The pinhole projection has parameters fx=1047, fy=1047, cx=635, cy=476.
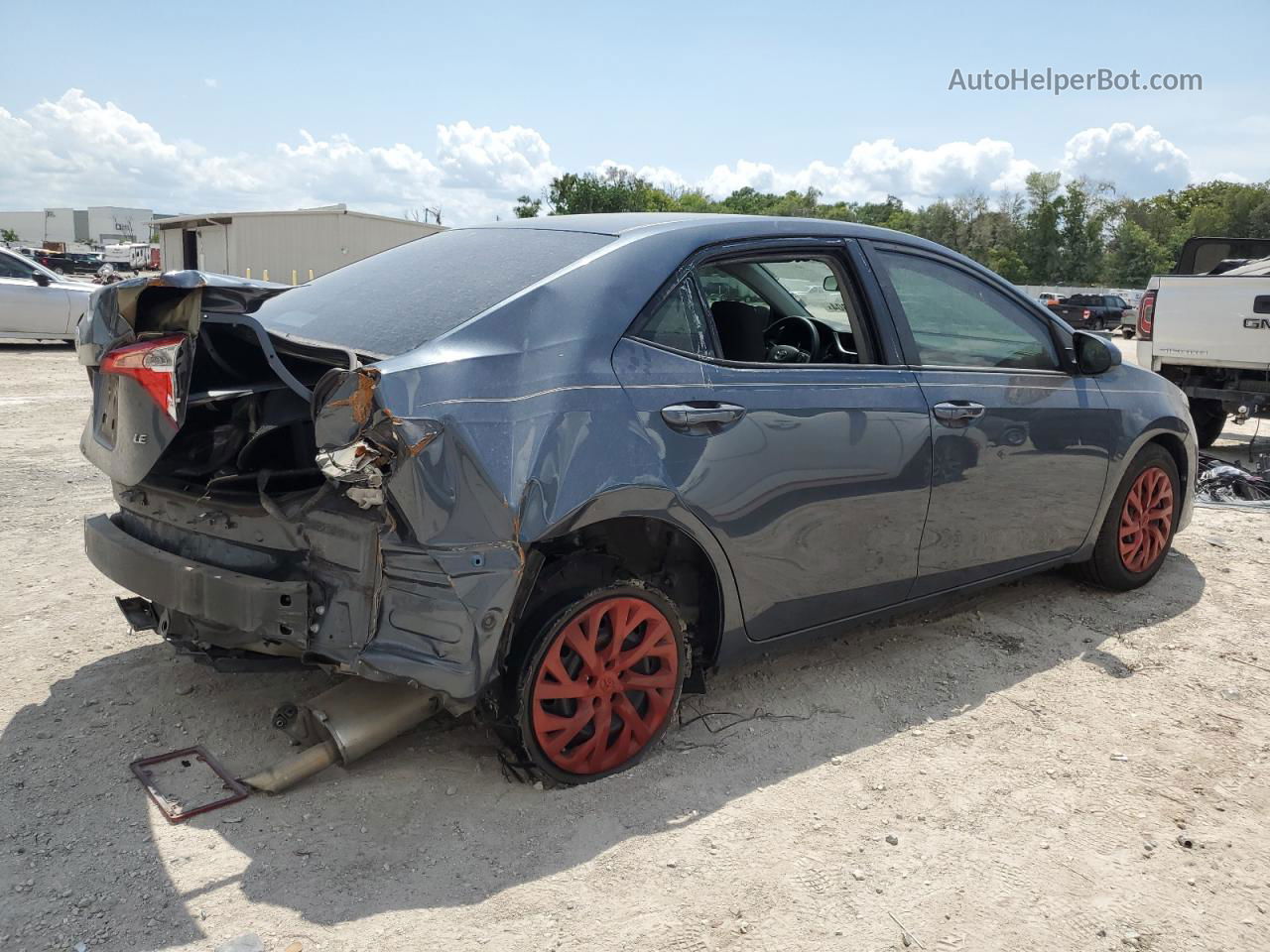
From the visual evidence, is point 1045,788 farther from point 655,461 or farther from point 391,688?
point 391,688

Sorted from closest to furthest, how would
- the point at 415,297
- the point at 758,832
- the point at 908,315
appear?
1. the point at 758,832
2. the point at 415,297
3. the point at 908,315

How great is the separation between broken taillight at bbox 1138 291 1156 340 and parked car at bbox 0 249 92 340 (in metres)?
13.1

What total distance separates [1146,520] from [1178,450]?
401 millimetres

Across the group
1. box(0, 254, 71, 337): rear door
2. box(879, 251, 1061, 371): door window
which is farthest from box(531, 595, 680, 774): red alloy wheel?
box(0, 254, 71, 337): rear door

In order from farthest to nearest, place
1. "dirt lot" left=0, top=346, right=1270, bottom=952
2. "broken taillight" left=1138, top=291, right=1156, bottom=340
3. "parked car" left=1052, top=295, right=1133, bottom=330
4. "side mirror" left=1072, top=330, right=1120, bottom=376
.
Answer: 1. "parked car" left=1052, top=295, right=1133, bottom=330
2. "broken taillight" left=1138, top=291, right=1156, bottom=340
3. "side mirror" left=1072, top=330, right=1120, bottom=376
4. "dirt lot" left=0, top=346, right=1270, bottom=952

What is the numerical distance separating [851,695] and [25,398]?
8.75 meters

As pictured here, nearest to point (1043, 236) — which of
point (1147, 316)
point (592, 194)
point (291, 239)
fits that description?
point (592, 194)

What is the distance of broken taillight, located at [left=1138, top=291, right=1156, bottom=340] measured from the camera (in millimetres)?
9703

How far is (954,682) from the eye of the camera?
13.2ft

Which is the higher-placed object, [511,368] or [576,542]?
[511,368]

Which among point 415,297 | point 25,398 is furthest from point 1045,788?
point 25,398

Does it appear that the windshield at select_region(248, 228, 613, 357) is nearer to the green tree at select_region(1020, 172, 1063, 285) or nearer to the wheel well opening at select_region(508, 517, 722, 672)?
the wheel well opening at select_region(508, 517, 722, 672)

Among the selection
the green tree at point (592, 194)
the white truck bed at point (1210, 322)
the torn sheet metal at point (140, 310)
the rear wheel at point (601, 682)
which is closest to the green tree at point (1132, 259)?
the green tree at point (592, 194)

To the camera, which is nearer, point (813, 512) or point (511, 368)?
point (511, 368)
